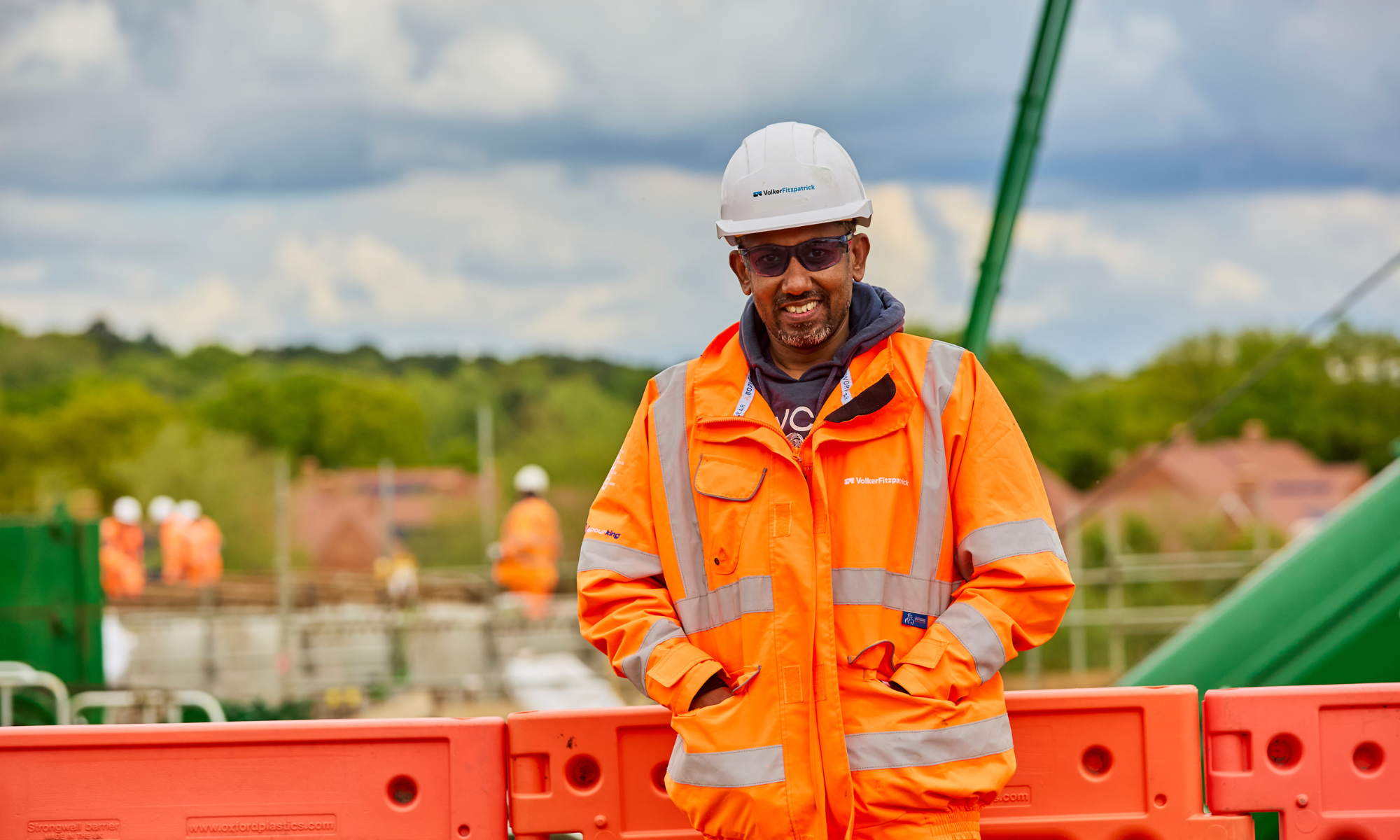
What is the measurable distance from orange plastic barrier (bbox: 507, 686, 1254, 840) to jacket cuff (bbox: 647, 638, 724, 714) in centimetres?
73

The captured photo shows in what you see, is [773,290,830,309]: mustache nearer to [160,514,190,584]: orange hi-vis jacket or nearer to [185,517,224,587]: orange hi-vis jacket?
[185,517,224,587]: orange hi-vis jacket

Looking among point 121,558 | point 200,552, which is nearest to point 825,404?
point 121,558

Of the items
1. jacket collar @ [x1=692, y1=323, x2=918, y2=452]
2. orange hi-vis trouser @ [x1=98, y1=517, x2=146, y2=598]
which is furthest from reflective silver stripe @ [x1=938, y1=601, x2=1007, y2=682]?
orange hi-vis trouser @ [x1=98, y1=517, x2=146, y2=598]

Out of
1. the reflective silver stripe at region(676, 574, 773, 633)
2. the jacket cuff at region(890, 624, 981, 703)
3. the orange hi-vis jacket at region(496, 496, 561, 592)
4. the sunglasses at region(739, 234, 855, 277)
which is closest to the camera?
the jacket cuff at region(890, 624, 981, 703)

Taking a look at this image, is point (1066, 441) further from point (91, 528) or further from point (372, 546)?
point (91, 528)

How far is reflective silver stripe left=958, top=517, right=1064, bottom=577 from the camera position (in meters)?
3.03

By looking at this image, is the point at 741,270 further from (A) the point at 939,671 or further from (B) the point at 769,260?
(A) the point at 939,671

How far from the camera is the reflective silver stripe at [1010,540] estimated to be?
303cm

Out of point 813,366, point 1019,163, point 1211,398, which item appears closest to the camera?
point 813,366

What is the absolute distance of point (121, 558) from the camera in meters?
18.5

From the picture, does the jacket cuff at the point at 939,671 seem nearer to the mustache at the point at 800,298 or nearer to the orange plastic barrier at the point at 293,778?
the mustache at the point at 800,298

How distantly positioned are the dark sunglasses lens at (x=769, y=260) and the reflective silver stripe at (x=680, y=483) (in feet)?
1.12

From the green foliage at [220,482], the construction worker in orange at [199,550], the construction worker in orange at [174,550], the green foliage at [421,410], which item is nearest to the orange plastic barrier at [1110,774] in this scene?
the construction worker in orange at [199,550]

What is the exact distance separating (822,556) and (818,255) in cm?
71
